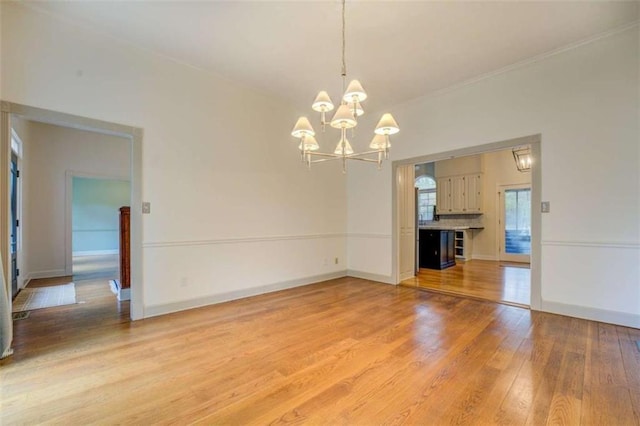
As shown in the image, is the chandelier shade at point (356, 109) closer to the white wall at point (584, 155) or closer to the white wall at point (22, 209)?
the white wall at point (584, 155)

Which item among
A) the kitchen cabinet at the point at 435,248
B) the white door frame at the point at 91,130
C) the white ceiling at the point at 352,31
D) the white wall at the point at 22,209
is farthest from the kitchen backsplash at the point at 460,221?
the white wall at the point at 22,209

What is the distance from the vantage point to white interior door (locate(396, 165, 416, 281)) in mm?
5391

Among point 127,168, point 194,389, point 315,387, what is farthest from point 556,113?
point 127,168

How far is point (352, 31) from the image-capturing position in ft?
10.1

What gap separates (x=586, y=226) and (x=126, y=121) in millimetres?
5476

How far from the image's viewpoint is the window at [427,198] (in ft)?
30.3

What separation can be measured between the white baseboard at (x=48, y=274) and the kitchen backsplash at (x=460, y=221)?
9241mm

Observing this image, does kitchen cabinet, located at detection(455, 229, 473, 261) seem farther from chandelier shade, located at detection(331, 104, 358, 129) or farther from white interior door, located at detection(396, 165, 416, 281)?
chandelier shade, located at detection(331, 104, 358, 129)

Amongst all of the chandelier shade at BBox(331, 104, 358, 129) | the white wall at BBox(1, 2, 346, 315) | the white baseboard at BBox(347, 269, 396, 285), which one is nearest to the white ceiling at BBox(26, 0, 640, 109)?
the white wall at BBox(1, 2, 346, 315)

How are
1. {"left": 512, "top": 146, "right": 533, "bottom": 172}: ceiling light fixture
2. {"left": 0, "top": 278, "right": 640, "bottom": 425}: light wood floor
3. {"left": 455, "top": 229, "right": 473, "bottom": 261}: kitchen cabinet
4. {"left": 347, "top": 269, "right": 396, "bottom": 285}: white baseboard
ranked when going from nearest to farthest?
{"left": 0, "top": 278, "right": 640, "bottom": 425}: light wood floor < {"left": 347, "top": 269, "right": 396, "bottom": 285}: white baseboard < {"left": 512, "top": 146, "right": 533, "bottom": 172}: ceiling light fixture < {"left": 455, "top": 229, "right": 473, "bottom": 261}: kitchen cabinet

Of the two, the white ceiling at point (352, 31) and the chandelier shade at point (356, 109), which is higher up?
the white ceiling at point (352, 31)

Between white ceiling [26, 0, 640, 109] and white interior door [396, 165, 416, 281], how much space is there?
193 centimetres

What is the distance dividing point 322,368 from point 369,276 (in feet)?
11.2

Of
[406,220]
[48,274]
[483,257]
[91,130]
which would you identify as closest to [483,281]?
[406,220]
